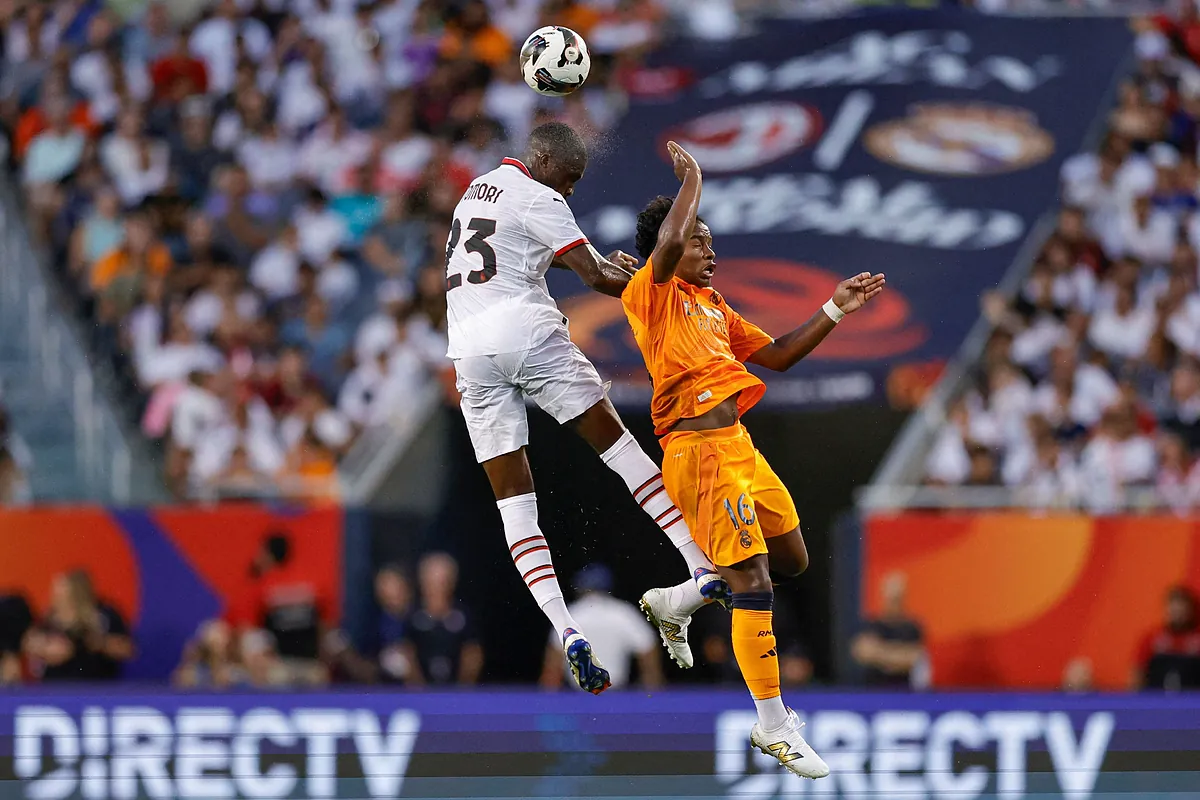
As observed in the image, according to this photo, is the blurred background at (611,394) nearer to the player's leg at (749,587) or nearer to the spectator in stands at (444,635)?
the spectator in stands at (444,635)

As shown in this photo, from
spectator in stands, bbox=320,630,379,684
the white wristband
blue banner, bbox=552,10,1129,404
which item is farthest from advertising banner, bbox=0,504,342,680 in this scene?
the white wristband

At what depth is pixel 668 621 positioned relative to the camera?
9.34m

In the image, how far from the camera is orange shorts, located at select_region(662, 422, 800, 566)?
891cm

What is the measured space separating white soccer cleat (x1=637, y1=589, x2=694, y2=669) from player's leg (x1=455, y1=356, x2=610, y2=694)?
491 millimetres

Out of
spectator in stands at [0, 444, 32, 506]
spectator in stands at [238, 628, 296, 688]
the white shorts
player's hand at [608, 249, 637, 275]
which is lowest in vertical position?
spectator in stands at [238, 628, 296, 688]

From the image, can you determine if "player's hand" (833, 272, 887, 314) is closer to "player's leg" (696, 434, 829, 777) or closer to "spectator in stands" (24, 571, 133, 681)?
"player's leg" (696, 434, 829, 777)

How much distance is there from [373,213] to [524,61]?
7732 mm

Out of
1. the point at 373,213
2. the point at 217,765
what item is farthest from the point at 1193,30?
the point at 217,765

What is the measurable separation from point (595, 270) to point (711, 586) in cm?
169

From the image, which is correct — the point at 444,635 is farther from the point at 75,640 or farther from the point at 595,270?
the point at 595,270

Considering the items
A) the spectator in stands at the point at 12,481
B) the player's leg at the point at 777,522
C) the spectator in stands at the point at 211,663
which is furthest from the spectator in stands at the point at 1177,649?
the spectator in stands at the point at 12,481

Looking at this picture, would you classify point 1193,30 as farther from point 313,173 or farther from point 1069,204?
point 313,173

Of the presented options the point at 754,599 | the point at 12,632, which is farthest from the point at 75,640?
the point at 754,599

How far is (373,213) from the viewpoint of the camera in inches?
665
